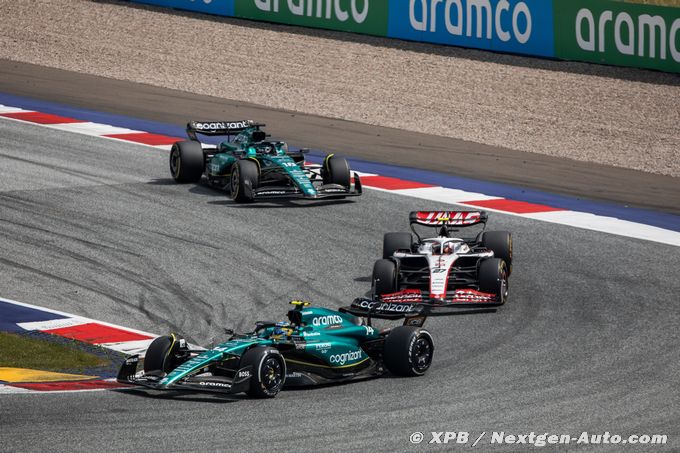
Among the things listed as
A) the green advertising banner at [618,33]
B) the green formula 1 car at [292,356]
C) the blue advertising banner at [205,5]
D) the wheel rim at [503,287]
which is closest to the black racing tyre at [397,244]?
the wheel rim at [503,287]

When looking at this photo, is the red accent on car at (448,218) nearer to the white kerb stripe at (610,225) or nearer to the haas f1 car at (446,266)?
the haas f1 car at (446,266)

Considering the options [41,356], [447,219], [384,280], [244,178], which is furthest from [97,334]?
[244,178]

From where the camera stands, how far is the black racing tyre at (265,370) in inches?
513

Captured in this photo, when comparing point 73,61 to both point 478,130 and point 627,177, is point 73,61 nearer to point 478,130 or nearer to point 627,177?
point 478,130

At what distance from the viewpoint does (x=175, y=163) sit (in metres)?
23.8

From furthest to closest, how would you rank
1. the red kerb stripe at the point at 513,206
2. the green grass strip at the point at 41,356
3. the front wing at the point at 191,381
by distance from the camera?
the red kerb stripe at the point at 513,206 → the green grass strip at the point at 41,356 → the front wing at the point at 191,381

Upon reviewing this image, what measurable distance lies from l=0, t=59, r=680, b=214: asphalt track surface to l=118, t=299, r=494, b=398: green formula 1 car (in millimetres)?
10605

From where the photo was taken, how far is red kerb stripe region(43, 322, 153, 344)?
15.8 meters

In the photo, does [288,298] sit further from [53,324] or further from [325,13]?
[325,13]

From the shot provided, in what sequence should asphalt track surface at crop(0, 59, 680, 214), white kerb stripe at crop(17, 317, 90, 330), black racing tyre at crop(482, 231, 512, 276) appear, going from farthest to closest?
1. asphalt track surface at crop(0, 59, 680, 214)
2. black racing tyre at crop(482, 231, 512, 276)
3. white kerb stripe at crop(17, 317, 90, 330)

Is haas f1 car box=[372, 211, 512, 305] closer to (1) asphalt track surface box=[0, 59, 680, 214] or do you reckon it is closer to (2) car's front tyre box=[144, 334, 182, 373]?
(2) car's front tyre box=[144, 334, 182, 373]

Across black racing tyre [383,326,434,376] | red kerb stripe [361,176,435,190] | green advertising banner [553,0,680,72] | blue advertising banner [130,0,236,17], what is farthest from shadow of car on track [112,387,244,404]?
blue advertising banner [130,0,236,17]

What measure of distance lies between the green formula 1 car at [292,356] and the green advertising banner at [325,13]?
2078 centimetres

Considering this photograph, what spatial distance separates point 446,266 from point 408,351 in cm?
335
